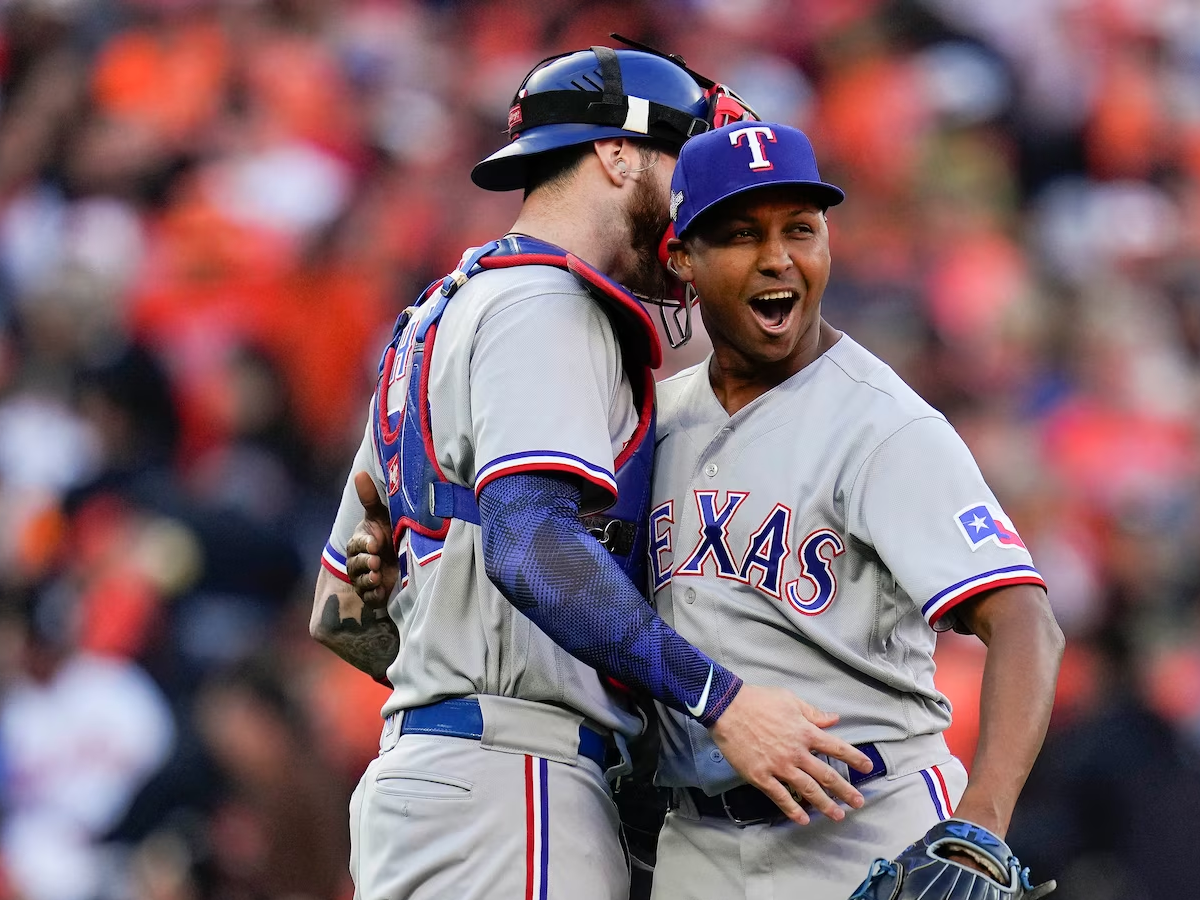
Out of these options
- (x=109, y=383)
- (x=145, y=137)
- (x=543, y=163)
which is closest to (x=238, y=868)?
(x=109, y=383)

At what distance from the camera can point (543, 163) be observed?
8.94ft

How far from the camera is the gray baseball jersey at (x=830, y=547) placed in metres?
2.25

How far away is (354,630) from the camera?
114 inches

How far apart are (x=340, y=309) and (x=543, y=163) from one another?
3617 mm

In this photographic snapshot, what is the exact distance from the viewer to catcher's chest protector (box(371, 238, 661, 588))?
8.04 feet

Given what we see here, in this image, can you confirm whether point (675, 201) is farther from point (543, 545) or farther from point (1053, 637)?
point (1053, 637)

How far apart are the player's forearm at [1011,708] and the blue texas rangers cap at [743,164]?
0.71m

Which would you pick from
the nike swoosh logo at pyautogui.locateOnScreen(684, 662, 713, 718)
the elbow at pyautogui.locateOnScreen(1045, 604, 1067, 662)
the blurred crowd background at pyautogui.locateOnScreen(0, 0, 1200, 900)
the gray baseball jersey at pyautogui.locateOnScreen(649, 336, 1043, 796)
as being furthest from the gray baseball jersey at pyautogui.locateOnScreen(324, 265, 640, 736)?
the blurred crowd background at pyautogui.locateOnScreen(0, 0, 1200, 900)

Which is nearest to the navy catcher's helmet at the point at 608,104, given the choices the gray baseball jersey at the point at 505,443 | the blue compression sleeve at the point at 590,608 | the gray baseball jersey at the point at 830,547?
the gray baseball jersey at the point at 505,443

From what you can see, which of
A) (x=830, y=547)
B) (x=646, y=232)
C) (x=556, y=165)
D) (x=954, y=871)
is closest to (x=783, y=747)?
(x=954, y=871)

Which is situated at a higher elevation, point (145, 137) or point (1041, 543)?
point (145, 137)

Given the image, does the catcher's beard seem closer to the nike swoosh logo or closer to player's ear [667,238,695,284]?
player's ear [667,238,695,284]

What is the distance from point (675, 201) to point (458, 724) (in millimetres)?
899

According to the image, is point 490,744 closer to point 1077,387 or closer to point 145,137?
point 1077,387
